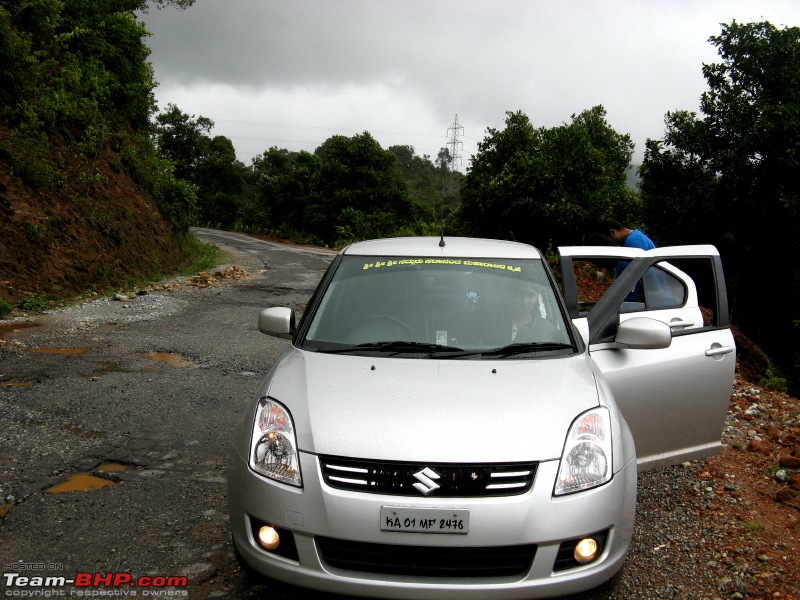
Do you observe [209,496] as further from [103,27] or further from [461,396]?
[103,27]

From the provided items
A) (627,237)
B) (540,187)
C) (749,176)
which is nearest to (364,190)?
(540,187)

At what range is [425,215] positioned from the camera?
41625 mm

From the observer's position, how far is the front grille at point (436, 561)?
2438 millimetres

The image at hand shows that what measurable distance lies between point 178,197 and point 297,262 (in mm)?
4864

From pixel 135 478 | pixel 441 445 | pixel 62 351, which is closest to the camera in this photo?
pixel 441 445

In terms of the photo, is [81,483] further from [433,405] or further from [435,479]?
[435,479]

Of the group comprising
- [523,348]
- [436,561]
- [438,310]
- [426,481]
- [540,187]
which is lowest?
[436,561]

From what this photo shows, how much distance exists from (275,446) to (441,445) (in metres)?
0.66

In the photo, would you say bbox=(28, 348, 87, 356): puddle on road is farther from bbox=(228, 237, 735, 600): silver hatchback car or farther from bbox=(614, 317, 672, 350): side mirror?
bbox=(614, 317, 672, 350): side mirror

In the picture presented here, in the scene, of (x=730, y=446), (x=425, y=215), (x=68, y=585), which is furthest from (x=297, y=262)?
(x=68, y=585)

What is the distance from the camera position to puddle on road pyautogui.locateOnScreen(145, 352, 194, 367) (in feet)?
25.2

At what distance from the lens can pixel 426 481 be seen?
2465 mm

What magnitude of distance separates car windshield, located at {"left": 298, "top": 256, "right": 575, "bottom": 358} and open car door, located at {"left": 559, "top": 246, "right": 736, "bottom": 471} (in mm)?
415

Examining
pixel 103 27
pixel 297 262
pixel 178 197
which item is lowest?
pixel 297 262
